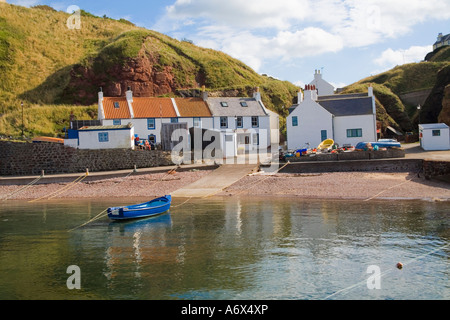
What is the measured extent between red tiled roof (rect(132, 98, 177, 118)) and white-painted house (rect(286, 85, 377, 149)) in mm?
14604

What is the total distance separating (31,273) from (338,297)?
1120cm

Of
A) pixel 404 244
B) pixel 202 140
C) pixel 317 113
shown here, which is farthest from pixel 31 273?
pixel 317 113

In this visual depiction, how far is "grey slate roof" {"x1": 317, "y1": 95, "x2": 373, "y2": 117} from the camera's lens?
44625mm

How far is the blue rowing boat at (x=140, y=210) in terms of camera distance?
78.3 ft

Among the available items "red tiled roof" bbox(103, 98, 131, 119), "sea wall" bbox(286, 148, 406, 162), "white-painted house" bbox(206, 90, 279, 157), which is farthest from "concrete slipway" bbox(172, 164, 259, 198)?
"red tiled roof" bbox(103, 98, 131, 119)

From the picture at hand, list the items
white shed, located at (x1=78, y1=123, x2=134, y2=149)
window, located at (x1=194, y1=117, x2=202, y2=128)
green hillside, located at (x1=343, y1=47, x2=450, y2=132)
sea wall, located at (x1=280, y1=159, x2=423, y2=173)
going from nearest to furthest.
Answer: sea wall, located at (x1=280, y1=159, x2=423, y2=173) < white shed, located at (x1=78, y1=123, x2=134, y2=149) < window, located at (x1=194, y1=117, x2=202, y2=128) < green hillside, located at (x1=343, y1=47, x2=450, y2=132)

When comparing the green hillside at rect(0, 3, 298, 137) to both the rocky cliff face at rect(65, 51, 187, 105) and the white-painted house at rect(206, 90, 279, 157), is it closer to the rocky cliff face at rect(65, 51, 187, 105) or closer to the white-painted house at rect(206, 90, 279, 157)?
the rocky cliff face at rect(65, 51, 187, 105)

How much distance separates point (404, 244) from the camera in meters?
17.4

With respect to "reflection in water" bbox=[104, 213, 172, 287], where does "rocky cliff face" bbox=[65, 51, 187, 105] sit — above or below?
above

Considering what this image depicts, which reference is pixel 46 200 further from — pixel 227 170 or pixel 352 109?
pixel 352 109

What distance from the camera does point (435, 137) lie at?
40625mm

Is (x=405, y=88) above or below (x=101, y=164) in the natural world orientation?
above

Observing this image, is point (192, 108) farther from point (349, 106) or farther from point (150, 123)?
point (349, 106)

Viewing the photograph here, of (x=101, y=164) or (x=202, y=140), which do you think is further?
(x=202, y=140)
